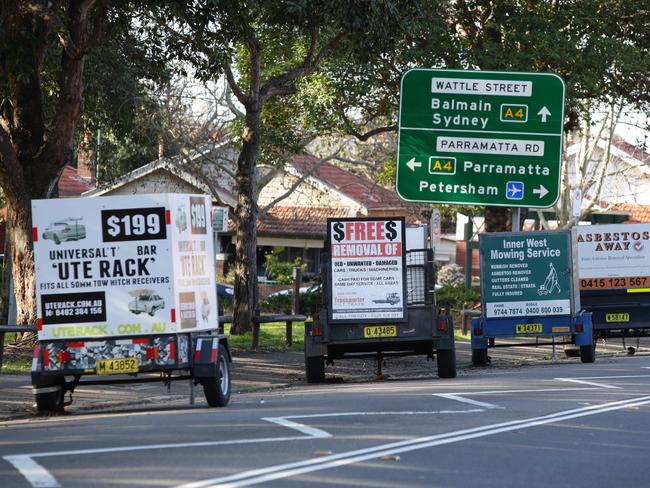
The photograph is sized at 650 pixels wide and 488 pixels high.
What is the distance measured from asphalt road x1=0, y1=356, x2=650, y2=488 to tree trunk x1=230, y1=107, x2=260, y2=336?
9778 millimetres

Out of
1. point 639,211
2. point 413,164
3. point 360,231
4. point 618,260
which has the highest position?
point 639,211

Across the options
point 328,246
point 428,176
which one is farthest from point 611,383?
point 428,176

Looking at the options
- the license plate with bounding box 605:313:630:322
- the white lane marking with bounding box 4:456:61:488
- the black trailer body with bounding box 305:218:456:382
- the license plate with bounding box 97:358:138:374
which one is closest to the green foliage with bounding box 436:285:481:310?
the license plate with bounding box 605:313:630:322

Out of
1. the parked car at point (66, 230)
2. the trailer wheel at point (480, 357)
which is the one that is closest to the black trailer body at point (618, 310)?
the trailer wheel at point (480, 357)

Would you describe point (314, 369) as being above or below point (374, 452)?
above

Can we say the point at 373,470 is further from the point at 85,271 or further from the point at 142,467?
the point at 85,271

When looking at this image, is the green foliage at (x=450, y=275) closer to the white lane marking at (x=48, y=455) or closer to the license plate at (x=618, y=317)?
the license plate at (x=618, y=317)

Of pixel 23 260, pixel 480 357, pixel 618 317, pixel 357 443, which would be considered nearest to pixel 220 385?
pixel 357 443

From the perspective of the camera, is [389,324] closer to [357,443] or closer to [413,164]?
[413,164]

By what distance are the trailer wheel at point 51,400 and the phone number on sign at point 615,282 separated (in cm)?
1433

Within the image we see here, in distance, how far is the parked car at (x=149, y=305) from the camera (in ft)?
47.4

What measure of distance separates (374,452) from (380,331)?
8807mm

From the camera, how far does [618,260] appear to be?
26.8 meters

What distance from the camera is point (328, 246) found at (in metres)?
19.5
